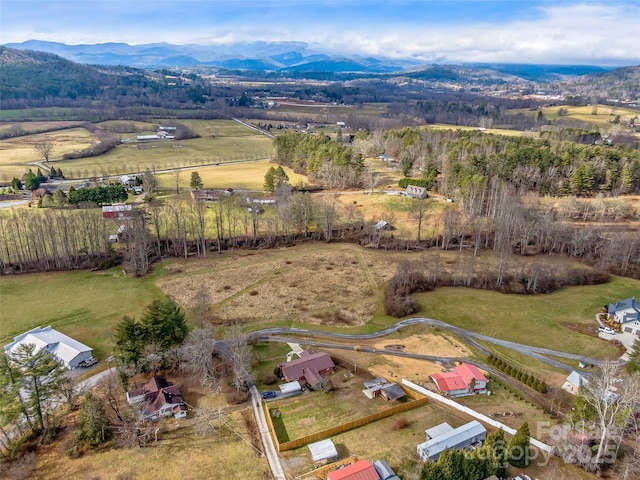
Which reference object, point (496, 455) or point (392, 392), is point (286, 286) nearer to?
point (392, 392)

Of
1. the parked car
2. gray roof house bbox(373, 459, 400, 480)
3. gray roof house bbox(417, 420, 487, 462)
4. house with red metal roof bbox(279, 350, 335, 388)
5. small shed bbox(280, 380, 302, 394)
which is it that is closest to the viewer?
gray roof house bbox(373, 459, 400, 480)

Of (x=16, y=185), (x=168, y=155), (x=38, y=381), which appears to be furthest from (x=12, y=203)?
(x=38, y=381)

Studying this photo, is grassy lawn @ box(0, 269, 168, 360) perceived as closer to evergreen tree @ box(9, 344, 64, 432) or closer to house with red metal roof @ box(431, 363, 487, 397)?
evergreen tree @ box(9, 344, 64, 432)

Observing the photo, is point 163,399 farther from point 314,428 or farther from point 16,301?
point 16,301

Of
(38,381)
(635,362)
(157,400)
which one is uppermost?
(38,381)

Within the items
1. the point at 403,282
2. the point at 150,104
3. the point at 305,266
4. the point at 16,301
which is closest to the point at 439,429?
the point at 403,282

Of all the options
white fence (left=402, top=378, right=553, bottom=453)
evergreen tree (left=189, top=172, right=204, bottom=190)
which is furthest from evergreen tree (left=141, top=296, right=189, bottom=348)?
evergreen tree (left=189, top=172, right=204, bottom=190)
